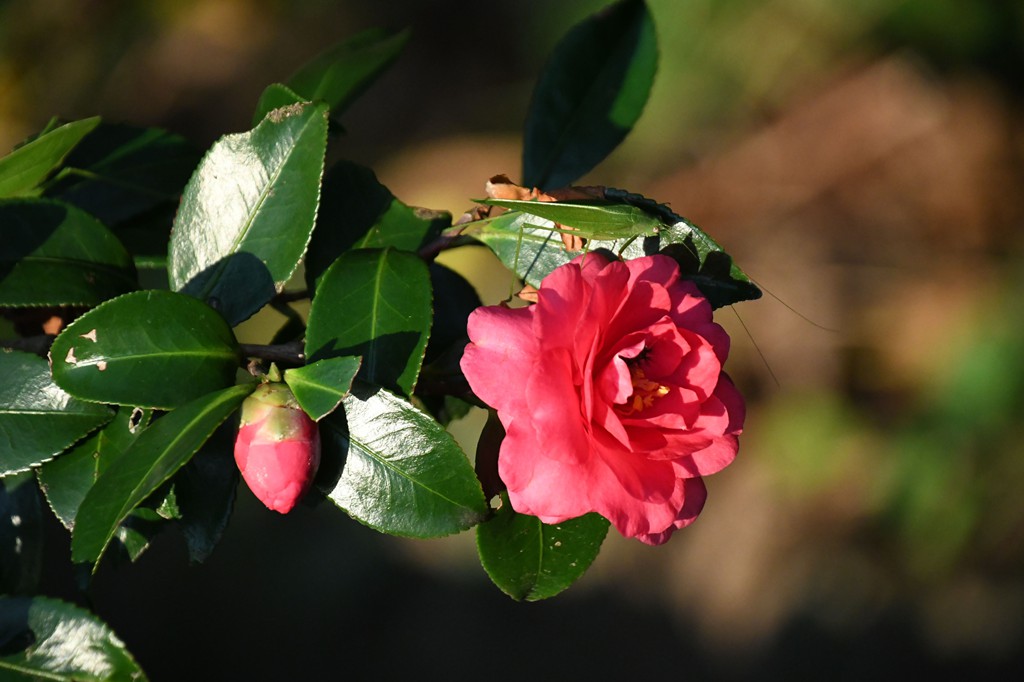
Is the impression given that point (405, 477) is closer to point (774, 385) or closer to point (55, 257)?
point (55, 257)

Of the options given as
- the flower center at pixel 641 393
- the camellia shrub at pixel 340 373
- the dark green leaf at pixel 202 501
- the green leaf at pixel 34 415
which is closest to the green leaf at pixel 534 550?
the camellia shrub at pixel 340 373

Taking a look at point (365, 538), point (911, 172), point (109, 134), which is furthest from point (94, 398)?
point (911, 172)

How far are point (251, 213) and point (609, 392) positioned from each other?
1.17 feet

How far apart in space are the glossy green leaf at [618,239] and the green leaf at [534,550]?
0.21 meters

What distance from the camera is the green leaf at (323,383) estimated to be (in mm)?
671

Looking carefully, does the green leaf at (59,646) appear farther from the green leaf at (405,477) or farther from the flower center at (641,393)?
the flower center at (641,393)

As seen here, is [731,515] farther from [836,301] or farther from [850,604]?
[836,301]

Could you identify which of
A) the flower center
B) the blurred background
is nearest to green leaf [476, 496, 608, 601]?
the flower center

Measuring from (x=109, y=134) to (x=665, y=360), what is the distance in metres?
0.69

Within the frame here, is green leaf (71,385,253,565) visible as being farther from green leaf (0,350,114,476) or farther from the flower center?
the flower center

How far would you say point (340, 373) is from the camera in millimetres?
678

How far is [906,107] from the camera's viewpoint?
2900 millimetres

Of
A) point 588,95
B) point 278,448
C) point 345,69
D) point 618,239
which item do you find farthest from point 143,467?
point 588,95

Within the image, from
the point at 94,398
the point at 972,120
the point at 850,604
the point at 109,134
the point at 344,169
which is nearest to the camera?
the point at 94,398
